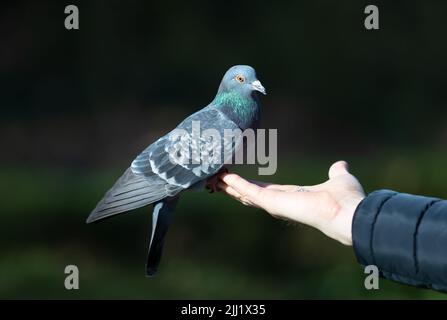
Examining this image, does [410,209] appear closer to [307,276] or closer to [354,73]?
[307,276]

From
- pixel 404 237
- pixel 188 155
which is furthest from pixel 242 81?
pixel 404 237

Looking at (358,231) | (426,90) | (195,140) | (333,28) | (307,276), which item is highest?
(333,28)

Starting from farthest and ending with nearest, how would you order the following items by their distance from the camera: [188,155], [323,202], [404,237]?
[188,155], [323,202], [404,237]

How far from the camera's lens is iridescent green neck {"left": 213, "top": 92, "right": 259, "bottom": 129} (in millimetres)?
3133

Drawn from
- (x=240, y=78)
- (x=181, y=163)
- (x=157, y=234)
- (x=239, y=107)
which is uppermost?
(x=240, y=78)

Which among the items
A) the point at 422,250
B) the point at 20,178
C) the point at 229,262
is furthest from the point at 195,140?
the point at 20,178

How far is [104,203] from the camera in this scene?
2900 mm

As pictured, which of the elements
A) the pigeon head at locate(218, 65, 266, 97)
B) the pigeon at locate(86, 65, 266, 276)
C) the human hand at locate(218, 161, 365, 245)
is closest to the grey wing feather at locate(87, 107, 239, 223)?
the pigeon at locate(86, 65, 266, 276)

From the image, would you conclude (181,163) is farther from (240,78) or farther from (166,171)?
(240,78)

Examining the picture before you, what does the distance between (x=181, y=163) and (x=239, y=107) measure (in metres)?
0.33

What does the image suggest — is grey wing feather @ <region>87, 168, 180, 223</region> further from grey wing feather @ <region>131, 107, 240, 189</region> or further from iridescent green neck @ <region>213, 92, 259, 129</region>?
iridescent green neck @ <region>213, 92, 259, 129</region>

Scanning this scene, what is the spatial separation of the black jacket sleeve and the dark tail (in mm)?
987

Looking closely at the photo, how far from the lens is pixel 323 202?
249 centimetres

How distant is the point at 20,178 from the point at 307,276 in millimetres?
2008
